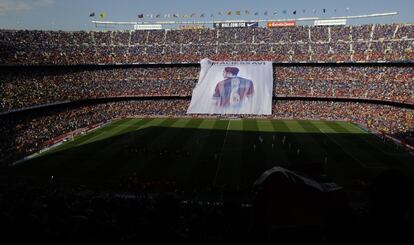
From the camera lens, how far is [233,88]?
69.4m

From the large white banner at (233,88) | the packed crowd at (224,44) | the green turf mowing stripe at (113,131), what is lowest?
the green turf mowing stripe at (113,131)

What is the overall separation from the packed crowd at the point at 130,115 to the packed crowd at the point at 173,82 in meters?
1.83

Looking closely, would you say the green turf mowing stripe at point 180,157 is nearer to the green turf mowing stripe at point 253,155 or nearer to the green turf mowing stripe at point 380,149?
the green turf mowing stripe at point 253,155

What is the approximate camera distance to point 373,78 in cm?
6619

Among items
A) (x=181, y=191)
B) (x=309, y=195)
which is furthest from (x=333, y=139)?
(x=309, y=195)

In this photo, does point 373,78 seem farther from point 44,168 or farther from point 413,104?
point 44,168

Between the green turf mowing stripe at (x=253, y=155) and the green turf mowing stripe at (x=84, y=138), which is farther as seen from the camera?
the green turf mowing stripe at (x=84, y=138)

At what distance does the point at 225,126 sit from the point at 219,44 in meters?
27.9

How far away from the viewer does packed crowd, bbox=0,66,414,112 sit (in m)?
58.0

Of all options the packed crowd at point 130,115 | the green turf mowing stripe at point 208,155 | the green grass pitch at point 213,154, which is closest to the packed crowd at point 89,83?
the packed crowd at point 130,115

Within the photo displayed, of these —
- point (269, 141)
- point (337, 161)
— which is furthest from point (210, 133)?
point (337, 161)

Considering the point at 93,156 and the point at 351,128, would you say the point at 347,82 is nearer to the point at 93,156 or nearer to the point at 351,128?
the point at 351,128

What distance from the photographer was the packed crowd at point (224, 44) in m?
66.6

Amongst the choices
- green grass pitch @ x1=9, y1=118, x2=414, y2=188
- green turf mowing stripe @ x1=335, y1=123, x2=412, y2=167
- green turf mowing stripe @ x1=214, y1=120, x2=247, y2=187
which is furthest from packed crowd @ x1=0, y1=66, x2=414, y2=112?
green turf mowing stripe @ x1=214, y1=120, x2=247, y2=187
